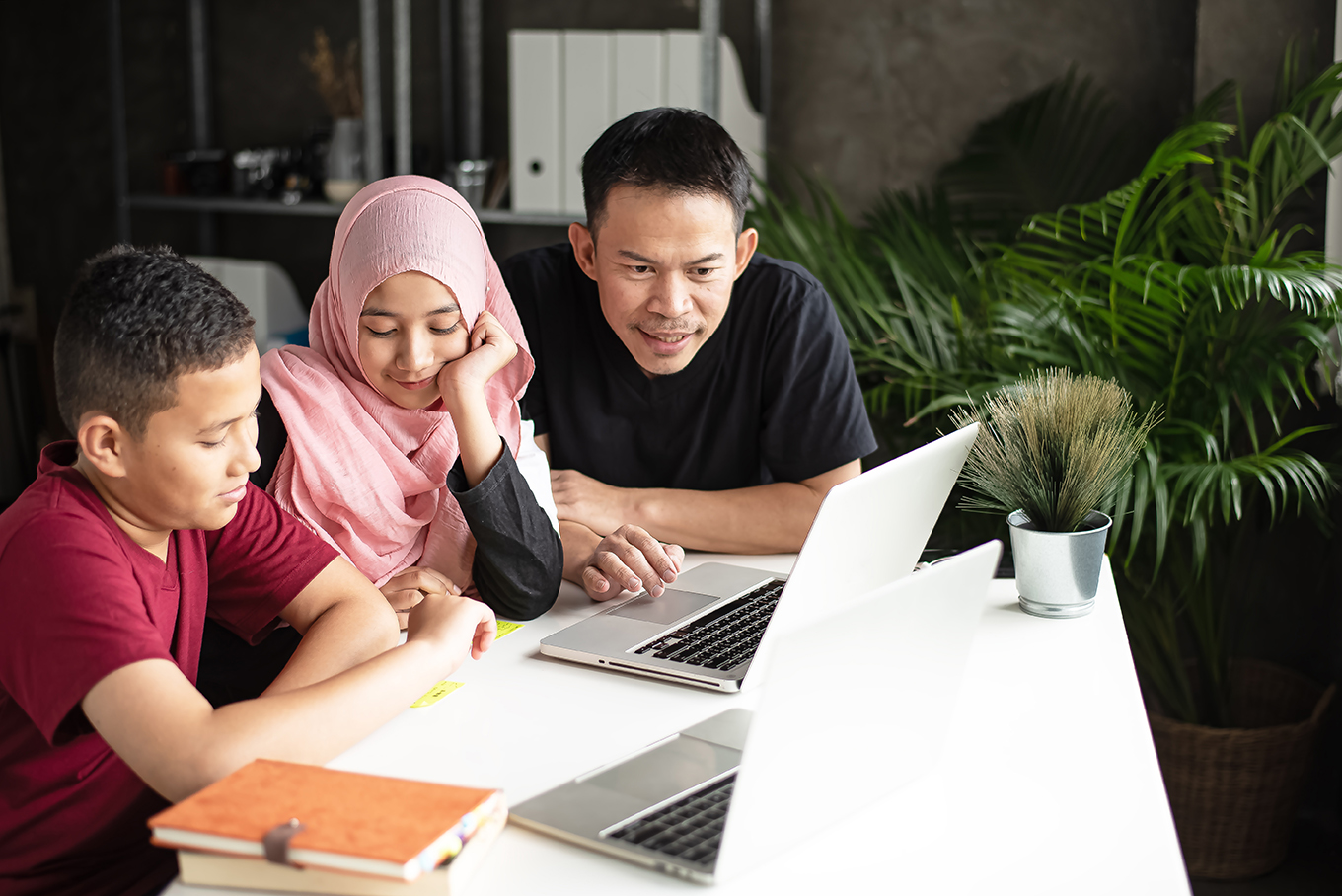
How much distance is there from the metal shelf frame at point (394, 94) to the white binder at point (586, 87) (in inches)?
9.3

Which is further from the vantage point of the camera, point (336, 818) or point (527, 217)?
point (527, 217)

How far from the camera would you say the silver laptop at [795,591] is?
3.56ft

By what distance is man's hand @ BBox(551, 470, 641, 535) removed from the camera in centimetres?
172

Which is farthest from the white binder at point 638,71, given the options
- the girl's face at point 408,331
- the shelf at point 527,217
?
the girl's face at point 408,331

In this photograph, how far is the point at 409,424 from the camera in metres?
1.51

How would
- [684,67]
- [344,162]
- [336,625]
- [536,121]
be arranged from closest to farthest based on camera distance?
1. [336,625]
2. [684,67]
3. [536,121]
4. [344,162]

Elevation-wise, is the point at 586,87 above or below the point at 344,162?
above

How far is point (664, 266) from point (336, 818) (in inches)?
38.1

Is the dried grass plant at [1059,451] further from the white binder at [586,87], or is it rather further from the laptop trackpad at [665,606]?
the white binder at [586,87]

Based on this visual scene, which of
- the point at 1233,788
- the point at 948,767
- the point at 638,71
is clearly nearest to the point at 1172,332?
the point at 1233,788

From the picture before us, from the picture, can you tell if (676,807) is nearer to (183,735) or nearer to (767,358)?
(183,735)

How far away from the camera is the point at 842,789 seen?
3.05 ft

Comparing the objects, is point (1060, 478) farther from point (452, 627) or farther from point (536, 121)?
point (536, 121)

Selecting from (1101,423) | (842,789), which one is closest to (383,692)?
(842,789)
